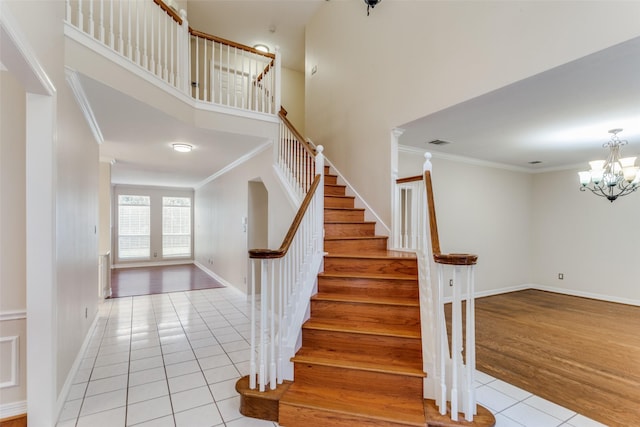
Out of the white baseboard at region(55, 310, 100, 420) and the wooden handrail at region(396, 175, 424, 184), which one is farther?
the wooden handrail at region(396, 175, 424, 184)

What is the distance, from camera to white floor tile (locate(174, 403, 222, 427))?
205 cm

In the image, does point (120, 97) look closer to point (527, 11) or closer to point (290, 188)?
point (290, 188)

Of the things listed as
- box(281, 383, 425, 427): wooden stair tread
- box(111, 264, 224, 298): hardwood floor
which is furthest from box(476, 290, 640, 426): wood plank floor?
box(111, 264, 224, 298): hardwood floor

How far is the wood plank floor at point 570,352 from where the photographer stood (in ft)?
7.88

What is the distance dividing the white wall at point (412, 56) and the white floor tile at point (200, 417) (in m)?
2.74

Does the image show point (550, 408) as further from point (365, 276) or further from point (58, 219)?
point (58, 219)

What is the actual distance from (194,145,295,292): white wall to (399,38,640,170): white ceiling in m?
2.10

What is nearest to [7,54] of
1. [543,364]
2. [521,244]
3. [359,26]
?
[359,26]

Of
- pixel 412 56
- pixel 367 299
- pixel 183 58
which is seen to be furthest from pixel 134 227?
pixel 412 56

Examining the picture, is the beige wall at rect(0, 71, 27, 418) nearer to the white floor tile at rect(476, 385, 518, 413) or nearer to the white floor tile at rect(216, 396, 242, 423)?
the white floor tile at rect(216, 396, 242, 423)

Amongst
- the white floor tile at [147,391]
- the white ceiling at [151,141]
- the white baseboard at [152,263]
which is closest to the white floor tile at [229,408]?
the white floor tile at [147,391]

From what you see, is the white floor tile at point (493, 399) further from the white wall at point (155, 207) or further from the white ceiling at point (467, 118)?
the white wall at point (155, 207)

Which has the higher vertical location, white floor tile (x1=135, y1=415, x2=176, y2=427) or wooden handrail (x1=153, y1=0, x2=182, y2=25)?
wooden handrail (x1=153, y1=0, x2=182, y2=25)

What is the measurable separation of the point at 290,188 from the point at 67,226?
2.39 meters
